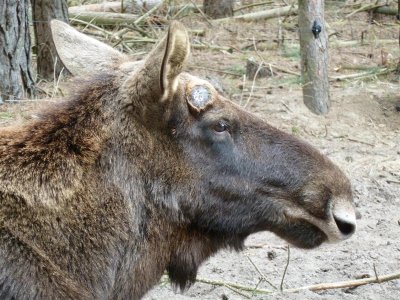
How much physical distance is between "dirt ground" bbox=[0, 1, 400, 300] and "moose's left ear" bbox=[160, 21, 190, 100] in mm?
2589

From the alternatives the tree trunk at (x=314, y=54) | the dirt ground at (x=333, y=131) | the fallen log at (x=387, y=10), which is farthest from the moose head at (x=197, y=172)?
the fallen log at (x=387, y=10)

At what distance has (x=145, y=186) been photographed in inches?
179

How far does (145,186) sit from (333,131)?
612cm

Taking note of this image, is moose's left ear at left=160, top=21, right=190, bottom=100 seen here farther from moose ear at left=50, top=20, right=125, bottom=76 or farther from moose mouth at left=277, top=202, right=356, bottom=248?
moose mouth at left=277, top=202, right=356, bottom=248

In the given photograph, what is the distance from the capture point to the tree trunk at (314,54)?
33.6 ft

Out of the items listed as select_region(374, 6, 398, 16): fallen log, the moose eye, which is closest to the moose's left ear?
the moose eye

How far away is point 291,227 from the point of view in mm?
4832

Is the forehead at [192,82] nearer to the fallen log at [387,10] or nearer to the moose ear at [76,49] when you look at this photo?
the moose ear at [76,49]

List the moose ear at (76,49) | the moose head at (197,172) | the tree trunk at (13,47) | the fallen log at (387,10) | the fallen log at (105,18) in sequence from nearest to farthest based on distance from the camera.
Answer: the moose head at (197,172) → the moose ear at (76,49) → the tree trunk at (13,47) → the fallen log at (105,18) → the fallen log at (387,10)

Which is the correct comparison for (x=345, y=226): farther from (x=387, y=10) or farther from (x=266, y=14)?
(x=387, y=10)

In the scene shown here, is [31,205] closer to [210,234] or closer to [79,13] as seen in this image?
[210,234]

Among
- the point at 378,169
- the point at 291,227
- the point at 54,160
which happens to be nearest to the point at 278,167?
the point at 291,227

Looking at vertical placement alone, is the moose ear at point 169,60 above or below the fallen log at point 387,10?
above

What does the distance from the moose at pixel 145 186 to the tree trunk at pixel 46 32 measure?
5978 millimetres
